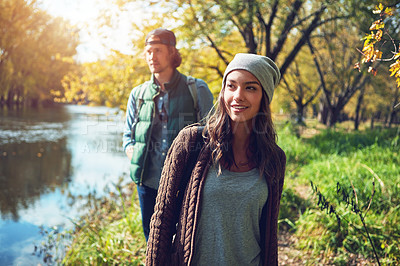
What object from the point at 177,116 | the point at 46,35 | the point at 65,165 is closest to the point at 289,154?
the point at 177,116

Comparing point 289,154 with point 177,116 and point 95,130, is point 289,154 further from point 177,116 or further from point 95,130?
point 95,130

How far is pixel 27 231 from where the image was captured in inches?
224

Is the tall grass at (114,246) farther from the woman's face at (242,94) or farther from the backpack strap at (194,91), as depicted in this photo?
the woman's face at (242,94)

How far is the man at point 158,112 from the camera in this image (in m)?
2.46

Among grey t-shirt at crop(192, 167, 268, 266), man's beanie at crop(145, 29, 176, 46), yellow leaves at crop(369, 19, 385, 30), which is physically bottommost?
grey t-shirt at crop(192, 167, 268, 266)

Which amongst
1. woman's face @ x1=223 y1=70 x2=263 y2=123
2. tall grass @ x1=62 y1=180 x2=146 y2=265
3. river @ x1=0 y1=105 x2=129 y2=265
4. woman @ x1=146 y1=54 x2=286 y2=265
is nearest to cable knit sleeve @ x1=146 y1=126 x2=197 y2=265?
woman @ x1=146 y1=54 x2=286 y2=265

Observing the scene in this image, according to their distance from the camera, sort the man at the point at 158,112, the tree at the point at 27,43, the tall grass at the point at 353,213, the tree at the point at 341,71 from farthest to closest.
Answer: the tree at the point at 27,43 → the tree at the point at 341,71 → the tall grass at the point at 353,213 → the man at the point at 158,112

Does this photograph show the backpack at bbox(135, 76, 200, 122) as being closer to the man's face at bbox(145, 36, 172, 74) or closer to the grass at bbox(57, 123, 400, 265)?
the man's face at bbox(145, 36, 172, 74)

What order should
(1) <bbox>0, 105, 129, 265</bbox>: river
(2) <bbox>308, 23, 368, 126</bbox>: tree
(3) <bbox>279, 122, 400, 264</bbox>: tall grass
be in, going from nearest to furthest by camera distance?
(3) <bbox>279, 122, 400, 264</bbox>: tall grass, (1) <bbox>0, 105, 129, 265</bbox>: river, (2) <bbox>308, 23, 368, 126</bbox>: tree

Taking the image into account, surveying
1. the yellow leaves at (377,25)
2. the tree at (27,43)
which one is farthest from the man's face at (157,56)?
the tree at (27,43)

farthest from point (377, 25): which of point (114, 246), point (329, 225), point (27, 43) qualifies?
point (27, 43)

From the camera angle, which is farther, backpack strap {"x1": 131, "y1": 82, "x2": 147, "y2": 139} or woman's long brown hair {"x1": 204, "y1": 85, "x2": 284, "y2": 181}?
backpack strap {"x1": 131, "y1": 82, "x2": 147, "y2": 139}

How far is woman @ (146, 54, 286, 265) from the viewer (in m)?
1.44

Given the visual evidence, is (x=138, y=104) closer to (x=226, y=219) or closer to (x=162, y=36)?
(x=162, y=36)
